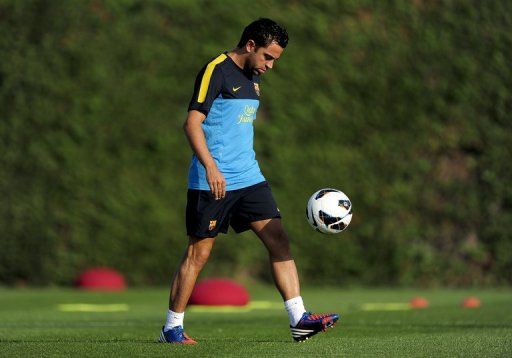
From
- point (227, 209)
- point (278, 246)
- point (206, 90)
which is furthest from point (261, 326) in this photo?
point (206, 90)

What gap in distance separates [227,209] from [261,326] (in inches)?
86.3

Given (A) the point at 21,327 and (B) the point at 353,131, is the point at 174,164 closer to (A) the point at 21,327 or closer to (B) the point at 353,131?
(B) the point at 353,131

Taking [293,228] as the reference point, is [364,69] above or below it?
above

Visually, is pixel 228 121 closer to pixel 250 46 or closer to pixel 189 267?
pixel 250 46

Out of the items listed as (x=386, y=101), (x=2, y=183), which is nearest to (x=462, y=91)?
(x=386, y=101)

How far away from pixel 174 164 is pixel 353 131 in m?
2.12

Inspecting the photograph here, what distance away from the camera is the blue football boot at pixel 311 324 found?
6.71m

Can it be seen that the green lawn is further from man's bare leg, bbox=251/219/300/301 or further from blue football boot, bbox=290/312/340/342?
man's bare leg, bbox=251/219/300/301

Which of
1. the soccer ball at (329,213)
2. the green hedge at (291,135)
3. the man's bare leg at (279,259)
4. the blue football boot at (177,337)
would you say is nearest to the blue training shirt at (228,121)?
the man's bare leg at (279,259)

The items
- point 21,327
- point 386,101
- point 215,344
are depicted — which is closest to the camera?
point 215,344

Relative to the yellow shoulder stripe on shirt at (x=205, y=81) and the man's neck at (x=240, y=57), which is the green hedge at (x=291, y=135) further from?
the yellow shoulder stripe on shirt at (x=205, y=81)

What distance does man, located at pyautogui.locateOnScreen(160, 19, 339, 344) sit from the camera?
686 centimetres

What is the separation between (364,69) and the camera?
14.1 m

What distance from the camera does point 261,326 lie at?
8.95m
